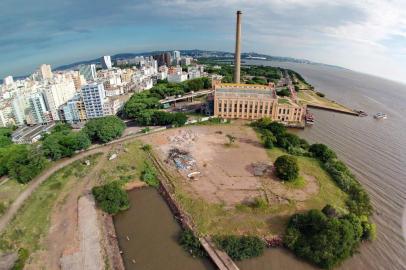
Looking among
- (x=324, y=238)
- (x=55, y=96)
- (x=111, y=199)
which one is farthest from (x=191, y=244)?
(x=55, y=96)

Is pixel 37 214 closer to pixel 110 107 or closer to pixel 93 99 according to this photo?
pixel 93 99

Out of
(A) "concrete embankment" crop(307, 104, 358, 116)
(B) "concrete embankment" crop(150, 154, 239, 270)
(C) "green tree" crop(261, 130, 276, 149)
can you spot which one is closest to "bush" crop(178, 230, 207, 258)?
(B) "concrete embankment" crop(150, 154, 239, 270)

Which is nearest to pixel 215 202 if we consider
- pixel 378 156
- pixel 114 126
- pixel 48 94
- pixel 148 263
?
pixel 148 263

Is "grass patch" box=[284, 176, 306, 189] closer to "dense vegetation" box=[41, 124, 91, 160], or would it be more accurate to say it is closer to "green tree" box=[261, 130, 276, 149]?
"green tree" box=[261, 130, 276, 149]

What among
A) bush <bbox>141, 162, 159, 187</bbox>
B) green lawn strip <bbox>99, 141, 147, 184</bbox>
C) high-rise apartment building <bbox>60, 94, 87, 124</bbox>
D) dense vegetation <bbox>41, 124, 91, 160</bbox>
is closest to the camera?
bush <bbox>141, 162, 159, 187</bbox>

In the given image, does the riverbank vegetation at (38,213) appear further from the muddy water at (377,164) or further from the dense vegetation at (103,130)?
the muddy water at (377,164)

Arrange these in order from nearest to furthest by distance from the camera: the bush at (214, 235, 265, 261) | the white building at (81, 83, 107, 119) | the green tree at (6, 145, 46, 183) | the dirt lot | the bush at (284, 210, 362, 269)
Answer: the bush at (284, 210, 362, 269), the bush at (214, 235, 265, 261), the dirt lot, the green tree at (6, 145, 46, 183), the white building at (81, 83, 107, 119)

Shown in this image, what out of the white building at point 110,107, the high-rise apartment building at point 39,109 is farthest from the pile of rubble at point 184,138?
the high-rise apartment building at point 39,109
